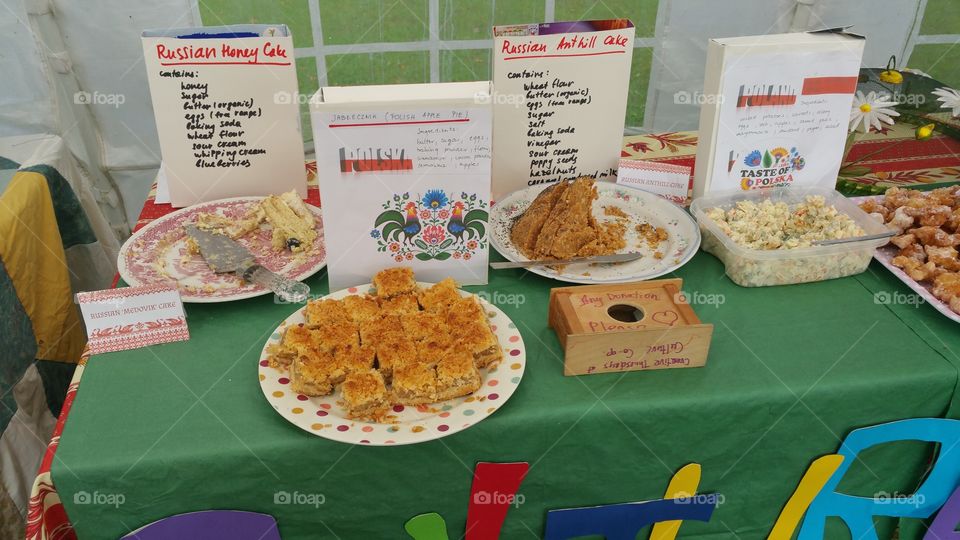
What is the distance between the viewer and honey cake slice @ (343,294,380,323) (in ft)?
4.54

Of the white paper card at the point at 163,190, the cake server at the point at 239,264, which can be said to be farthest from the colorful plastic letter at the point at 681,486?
the white paper card at the point at 163,190

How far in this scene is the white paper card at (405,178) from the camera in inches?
54.1

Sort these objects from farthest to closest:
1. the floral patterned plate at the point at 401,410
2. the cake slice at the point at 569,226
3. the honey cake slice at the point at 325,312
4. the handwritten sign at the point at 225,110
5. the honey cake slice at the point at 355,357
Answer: the handwritten sign at the point at 225,110 → the cake slice at the point at 569,226 → the honey cake slice at the point at 325,312 → the honey cake slice at the point at 355,357 → the floral patterned plate at the point at 401,410

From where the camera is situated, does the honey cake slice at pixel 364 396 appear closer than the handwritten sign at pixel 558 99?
Yes

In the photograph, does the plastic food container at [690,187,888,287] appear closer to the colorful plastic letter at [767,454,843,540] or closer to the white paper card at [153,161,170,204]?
the colorful plastic letter at [767,454,843,540]

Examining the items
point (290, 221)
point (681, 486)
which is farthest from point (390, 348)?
point (681, 486)

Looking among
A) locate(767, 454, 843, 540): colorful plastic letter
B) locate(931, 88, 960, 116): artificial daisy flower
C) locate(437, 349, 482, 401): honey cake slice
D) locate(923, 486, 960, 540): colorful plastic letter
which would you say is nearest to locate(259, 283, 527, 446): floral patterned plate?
locate(437, 349, 482, 401): honey cake slice

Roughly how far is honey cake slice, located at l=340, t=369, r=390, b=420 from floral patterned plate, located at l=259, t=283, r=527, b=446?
0.02 meters

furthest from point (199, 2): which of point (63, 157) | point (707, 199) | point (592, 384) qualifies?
point (592, 384)

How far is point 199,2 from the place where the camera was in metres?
3.05

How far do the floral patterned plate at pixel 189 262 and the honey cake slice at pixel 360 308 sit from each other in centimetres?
19

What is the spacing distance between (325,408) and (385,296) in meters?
0.32

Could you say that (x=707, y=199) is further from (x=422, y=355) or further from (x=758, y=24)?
(x=758, y=24)

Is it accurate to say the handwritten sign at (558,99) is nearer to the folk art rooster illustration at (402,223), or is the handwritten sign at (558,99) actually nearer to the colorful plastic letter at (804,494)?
the folk art rooster illustration at (402,223)
